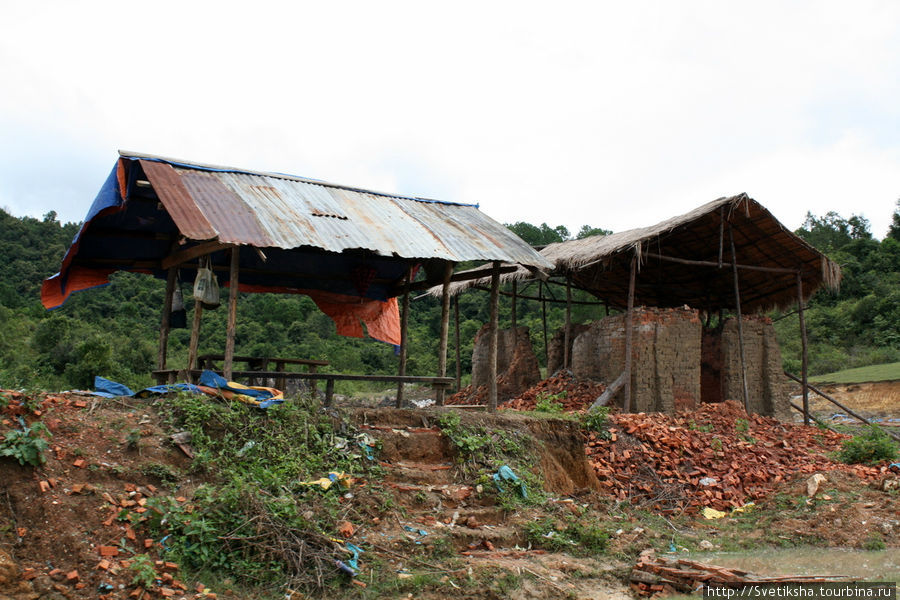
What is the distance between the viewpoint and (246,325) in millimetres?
23875

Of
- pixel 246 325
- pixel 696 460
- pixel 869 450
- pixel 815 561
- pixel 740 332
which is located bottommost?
pixel 815 561

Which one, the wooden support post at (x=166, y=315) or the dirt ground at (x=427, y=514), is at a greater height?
the wooden support post at (x=166, y=315)

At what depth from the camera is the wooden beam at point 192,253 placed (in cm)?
755

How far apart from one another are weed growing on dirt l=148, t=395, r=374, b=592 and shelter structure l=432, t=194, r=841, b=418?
6.20 m

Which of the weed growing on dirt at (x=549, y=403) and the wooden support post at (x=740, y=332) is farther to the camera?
the wooden support post at (x=740, y=332)

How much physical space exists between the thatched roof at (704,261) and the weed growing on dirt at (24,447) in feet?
28.1

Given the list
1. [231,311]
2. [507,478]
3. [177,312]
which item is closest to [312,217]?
[231,311]

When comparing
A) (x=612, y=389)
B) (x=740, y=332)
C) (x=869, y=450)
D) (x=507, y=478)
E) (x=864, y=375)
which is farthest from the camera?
(x=864, y=375)

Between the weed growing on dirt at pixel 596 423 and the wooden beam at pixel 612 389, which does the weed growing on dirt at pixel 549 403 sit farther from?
the weed growing on dirt at pixel 596 423

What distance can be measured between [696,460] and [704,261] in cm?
452

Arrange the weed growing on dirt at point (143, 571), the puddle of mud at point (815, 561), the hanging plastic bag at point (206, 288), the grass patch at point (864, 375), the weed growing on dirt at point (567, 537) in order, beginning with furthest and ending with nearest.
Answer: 1. the grass patch at point (864, 375)
2. the hanging plastic bag at point (206, 288)
3. the weed growing on dirt at point (567, 537)
4. the puddle of mud at point (815, 561)
5. the weed growing on dirt at point (143, 571)

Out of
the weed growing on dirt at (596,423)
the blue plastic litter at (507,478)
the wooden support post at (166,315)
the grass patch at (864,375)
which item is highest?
the wooden support post at (166,315)

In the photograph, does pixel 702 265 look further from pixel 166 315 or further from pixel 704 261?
pixel 166 315

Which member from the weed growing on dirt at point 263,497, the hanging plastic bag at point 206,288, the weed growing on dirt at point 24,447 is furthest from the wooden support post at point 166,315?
the weed growing on dirt at point 24,447
